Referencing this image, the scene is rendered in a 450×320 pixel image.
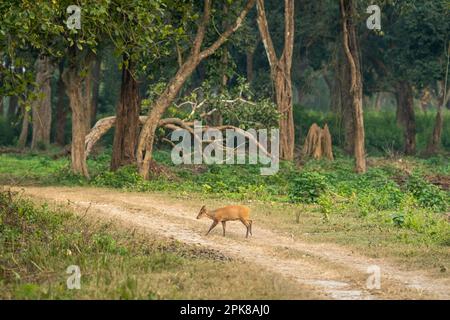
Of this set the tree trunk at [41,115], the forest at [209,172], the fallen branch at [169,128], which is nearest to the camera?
the forest at [209,172]

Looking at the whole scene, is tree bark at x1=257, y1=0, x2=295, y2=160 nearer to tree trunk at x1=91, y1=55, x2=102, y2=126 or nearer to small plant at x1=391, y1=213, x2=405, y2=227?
small plant at x1=391, y1=213, x2=405, y2=227

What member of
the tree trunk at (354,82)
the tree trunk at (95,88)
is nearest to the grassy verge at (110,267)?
the tree trunk at (354,82)

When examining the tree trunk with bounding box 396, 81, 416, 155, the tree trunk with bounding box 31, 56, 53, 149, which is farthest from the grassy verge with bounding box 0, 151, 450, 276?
the tree trunk with bounding box 396, 81, 416, 155

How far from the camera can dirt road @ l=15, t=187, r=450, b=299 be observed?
1233cm

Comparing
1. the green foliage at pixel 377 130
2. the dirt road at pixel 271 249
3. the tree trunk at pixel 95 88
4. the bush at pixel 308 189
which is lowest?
the dirt road at pixel 271 249

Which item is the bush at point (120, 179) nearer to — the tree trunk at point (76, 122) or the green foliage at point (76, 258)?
the tree trunk at point (76, 122)

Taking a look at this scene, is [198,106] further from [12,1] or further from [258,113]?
[12,1]

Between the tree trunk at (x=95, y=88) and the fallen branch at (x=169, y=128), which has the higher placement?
the tree trunk at (x=95, y=88)

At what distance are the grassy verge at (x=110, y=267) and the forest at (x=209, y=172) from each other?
0.03 meters

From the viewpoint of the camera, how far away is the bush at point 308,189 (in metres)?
22.6

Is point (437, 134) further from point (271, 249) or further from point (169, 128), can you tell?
point (271, 249)

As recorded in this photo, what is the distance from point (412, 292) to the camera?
12000 millimetres

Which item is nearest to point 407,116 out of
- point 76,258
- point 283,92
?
point 283,92

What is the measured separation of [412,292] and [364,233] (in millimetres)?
5418
